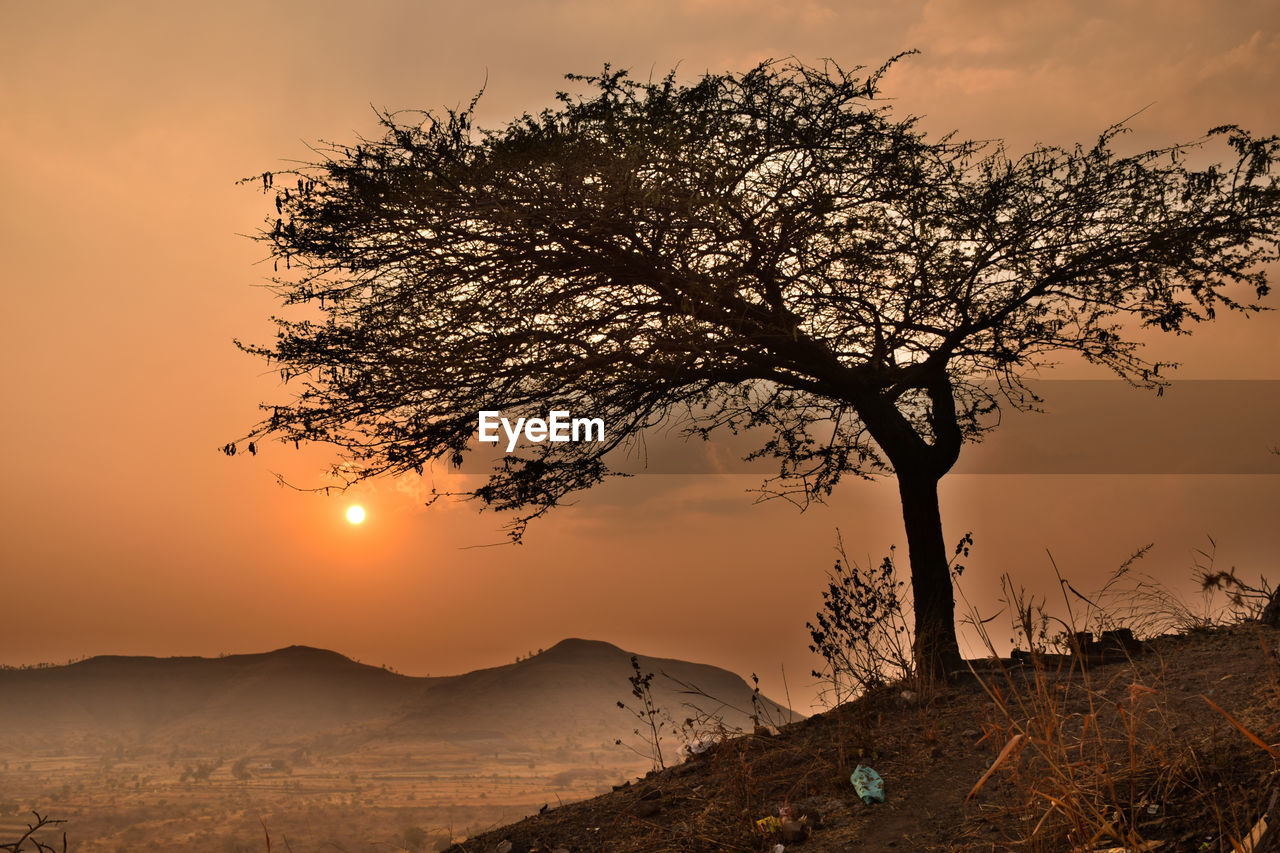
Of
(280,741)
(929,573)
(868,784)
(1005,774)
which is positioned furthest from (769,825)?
(280,741)

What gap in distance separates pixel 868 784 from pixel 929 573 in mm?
4021

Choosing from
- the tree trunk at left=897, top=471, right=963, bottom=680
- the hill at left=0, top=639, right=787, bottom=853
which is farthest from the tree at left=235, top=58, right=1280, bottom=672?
the hill at left=0, top=639, right=787, bottom=853

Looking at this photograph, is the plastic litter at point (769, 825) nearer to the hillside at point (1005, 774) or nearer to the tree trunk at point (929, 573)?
the hillside at point (1005, 774)

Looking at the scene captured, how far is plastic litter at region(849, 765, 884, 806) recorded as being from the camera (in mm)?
6770

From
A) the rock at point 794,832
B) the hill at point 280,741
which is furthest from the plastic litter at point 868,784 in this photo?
the hill at point 280,741

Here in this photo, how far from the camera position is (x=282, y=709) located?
158 feet

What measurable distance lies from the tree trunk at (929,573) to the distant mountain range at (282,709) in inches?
956

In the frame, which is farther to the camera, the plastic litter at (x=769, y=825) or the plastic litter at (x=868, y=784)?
the plastic litter at (x=868, y=784)

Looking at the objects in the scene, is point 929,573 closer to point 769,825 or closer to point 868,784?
point 868,784

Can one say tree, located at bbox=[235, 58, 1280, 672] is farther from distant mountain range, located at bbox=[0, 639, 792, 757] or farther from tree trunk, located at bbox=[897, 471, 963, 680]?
distant mountain range, located at bbox=[0, 639, 792, 757]

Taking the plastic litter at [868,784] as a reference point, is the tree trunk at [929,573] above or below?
above

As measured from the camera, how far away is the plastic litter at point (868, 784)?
6770 mm

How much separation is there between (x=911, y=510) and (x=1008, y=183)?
375 centimetres

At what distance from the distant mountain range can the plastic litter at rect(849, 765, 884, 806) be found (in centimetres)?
2709
